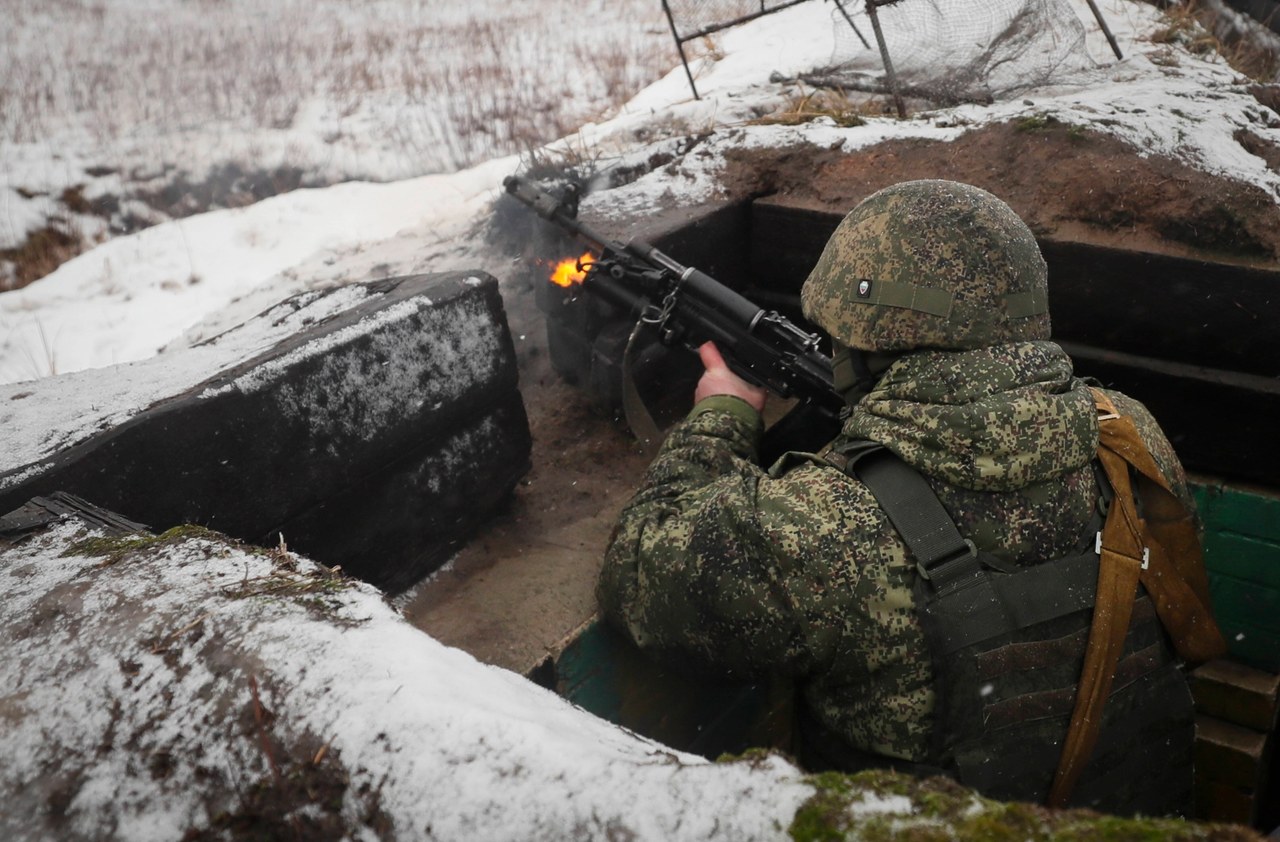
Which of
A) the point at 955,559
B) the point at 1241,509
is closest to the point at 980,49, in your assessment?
the point at 1241,509

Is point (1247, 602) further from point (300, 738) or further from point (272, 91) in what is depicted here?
point (272, 91)

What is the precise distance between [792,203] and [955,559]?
231cm

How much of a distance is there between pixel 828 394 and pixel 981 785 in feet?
4.00

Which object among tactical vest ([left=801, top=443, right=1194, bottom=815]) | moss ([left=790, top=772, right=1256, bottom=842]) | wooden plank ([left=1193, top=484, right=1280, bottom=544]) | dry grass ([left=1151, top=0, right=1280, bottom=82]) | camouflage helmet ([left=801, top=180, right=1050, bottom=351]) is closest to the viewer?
moss ([left=790, top=772, right=1256, bottom=842])

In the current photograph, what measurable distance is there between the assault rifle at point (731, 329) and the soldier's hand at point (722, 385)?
5 centimetres

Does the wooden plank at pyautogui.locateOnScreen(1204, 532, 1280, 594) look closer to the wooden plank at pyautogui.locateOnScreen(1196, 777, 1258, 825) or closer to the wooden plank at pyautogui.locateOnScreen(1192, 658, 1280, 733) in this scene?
the wooden plank at pyautogui.locateOnScreen(1192, 658, 1280, 733)

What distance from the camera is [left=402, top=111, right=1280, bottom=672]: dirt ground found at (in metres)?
2.66

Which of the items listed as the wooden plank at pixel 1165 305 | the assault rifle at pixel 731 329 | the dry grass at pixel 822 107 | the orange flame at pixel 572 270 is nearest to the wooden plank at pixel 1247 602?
the wooden plank at pixel 1165 305

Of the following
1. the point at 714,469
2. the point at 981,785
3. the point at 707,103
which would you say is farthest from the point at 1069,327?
the point at 707,103

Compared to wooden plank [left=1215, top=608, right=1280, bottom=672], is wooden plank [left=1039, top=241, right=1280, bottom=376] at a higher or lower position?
higher

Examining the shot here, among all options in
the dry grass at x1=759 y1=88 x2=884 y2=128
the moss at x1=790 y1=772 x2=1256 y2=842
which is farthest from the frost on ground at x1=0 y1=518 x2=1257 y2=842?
the dry grass at x1=759 y1=88 x2=884 y2=128

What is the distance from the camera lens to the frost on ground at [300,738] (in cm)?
85

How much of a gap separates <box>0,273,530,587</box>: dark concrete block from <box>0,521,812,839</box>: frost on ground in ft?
2.63

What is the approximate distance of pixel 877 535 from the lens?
5.54 ft
